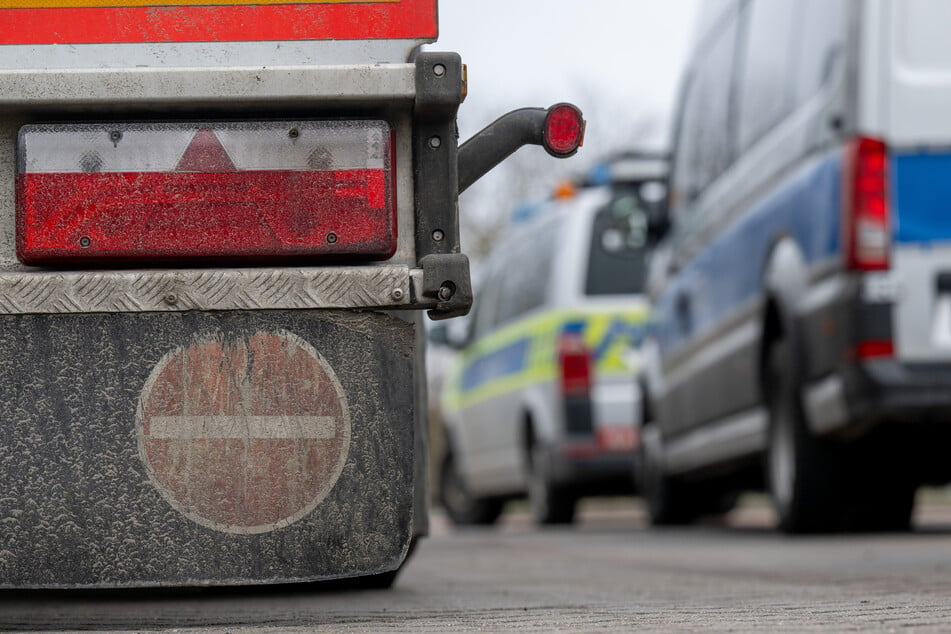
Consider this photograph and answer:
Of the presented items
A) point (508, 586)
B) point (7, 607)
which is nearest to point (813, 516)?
point (508, 586)

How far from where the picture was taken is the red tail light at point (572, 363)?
1168 centimetres

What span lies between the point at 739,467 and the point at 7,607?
17.7ft

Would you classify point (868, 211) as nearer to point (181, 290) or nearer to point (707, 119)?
point (707, 119)

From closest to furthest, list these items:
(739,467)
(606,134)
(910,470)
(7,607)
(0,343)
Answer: (0,343), (7,607), (910,470), (739,467), (606,134)

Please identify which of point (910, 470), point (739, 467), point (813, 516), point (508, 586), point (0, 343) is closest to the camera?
point (0, 343)

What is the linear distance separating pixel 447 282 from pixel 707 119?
6330mm

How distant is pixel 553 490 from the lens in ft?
39.9

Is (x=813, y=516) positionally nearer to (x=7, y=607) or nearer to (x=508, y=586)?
(x=508, y=586)

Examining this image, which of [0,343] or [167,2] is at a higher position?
[167,2]

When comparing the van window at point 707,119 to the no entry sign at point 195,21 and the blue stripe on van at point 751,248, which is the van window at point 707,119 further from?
the no entry sign at point 195,21

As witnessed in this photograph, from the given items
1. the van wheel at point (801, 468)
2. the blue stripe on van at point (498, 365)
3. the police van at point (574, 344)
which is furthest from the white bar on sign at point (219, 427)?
the blue stripe on van at point (498, 365)

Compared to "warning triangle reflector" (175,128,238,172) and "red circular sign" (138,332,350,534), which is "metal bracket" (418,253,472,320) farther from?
"warning triangle reflector" (175,128,238,172)

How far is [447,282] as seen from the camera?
3.53m

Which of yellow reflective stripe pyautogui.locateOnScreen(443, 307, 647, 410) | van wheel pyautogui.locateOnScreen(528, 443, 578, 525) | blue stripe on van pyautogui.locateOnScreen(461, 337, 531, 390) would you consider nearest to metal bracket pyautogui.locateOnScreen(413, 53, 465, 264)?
yellow reflective stripe pyautogui.locateOnScreen(443, 307, 647, 410)
